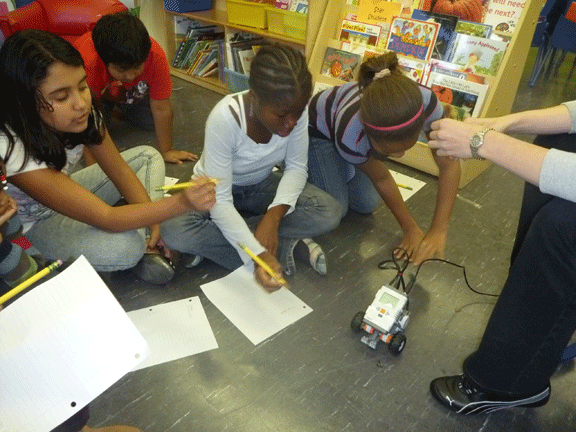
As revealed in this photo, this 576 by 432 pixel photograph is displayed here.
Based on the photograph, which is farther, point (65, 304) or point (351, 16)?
point (351, 16)

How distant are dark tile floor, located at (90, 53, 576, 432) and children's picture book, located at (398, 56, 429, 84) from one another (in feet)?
2.43

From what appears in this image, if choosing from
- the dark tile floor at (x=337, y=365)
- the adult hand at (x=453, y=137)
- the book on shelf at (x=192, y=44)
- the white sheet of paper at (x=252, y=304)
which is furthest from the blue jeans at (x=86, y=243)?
the book on shelf at (x=192, y=44)

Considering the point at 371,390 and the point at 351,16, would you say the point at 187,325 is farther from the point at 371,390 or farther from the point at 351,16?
the point at 351,16

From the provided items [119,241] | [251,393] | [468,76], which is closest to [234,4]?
[468,76]

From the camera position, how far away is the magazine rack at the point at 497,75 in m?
1.70

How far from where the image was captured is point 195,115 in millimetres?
2525

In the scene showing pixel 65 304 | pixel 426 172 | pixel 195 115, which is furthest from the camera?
pixel 195 115

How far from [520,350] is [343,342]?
1.49ft

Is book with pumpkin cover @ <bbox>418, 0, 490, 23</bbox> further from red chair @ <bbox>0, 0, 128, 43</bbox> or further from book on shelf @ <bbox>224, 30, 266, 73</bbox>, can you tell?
red chair @ <bbox>0, 0, 128, 43</bbox>

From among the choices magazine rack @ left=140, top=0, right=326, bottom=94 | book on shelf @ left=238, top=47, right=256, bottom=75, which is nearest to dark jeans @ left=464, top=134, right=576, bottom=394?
magazine rack @ left=140, top=0, right=326, bottom=94

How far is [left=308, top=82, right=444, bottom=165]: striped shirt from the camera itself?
1288 mm

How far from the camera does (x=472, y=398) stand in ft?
3.26

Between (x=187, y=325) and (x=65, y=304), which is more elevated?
(x=65, y=304)

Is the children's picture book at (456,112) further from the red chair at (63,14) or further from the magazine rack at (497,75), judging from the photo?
the red chair at (63,14)
